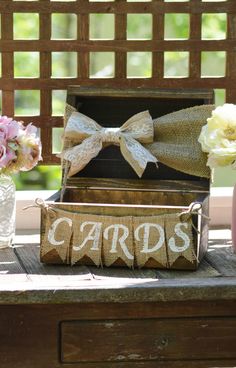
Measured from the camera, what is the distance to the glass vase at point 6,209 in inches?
106

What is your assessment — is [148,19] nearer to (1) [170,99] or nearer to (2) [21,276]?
(1) [170,99]

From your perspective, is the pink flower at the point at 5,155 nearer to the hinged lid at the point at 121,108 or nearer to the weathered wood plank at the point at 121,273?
the hinged lid at the point at 121,108

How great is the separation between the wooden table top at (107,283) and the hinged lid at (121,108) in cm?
33

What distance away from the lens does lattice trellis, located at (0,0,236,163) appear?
9.96 feet

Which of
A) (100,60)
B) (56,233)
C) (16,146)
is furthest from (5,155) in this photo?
(100,60)

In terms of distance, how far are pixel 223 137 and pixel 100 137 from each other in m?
0.34

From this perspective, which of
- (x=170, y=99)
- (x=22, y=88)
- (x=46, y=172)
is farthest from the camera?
(x=46, y=172)

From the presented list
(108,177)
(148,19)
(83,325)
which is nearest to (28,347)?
(83,325)

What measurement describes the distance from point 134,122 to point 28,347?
0.69m

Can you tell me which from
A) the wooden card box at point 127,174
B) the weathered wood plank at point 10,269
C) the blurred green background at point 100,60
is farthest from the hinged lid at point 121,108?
the blurred green background at point 100,60

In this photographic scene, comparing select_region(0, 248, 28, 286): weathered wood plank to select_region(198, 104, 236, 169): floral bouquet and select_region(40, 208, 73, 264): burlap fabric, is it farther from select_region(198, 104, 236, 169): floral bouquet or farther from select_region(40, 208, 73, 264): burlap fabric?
select_region(198, 104, 236, 169): floral bouquet

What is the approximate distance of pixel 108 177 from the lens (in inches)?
111

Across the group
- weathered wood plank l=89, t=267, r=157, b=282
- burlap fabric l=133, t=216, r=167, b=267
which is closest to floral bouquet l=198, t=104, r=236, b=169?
burlap fabric l=133, t=216, r=167, b=267

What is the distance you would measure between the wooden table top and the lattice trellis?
655mm
